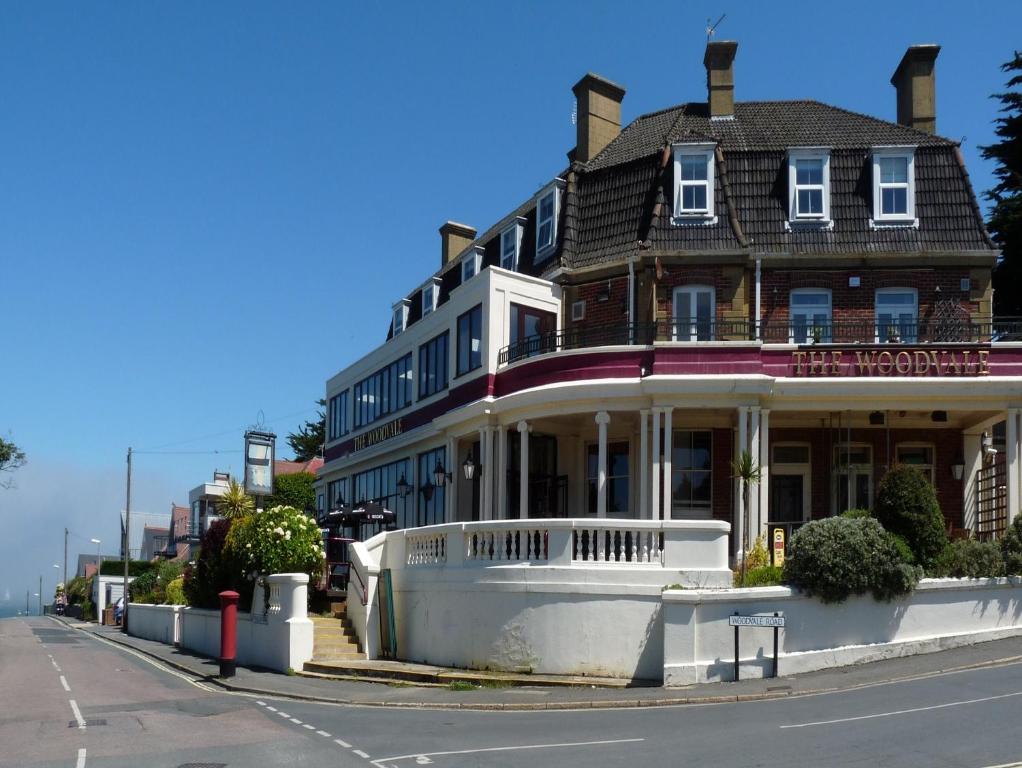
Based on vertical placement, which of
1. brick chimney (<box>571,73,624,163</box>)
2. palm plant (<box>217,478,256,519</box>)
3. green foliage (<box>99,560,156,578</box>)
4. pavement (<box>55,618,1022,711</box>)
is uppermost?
brick chimney (<box>571,73,624,163</box>)

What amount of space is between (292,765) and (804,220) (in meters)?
19.6

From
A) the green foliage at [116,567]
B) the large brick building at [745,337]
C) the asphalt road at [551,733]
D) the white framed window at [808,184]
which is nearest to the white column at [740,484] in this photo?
the large brick building at [745,337]

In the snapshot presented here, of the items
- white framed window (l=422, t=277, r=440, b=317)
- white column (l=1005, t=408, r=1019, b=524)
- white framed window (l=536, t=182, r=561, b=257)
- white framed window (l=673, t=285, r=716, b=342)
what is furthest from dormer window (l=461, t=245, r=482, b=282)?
white column (l=1005, t=408, r=1019, b=524)

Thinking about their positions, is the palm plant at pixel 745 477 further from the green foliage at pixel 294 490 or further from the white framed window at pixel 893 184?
the green foliage at pixel 294 490

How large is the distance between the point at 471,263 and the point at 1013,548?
18.9 metres

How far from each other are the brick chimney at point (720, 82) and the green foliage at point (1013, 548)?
14186 millimetres

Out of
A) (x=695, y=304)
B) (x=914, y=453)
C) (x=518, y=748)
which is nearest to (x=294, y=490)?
(x=695, y=304)

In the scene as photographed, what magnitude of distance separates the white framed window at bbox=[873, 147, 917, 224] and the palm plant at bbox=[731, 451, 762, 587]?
7275 millimetres

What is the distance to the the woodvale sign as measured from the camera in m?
24.1

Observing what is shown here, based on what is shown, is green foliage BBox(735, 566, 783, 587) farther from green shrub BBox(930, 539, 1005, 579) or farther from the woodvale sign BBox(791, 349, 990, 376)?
the woodvale sign BBox(791, 349, 990, 376)

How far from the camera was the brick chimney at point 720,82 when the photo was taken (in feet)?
101

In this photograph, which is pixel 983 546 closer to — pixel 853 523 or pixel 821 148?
pixel 853 523

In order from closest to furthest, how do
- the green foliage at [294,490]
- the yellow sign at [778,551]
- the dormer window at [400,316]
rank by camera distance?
the yellow sign at [778,551] < the dormer window at [400,316] < the green foliage at [294,490]

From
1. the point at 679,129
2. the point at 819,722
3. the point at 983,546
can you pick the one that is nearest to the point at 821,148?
the point at 679,129
